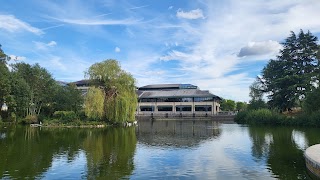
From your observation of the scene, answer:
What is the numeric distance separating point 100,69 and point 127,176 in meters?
33.1

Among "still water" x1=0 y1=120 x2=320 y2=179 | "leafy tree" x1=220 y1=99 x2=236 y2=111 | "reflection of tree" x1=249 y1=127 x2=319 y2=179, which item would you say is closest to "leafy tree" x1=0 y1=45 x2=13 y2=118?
"still water" x1=0 y1=120 x2=320 y2=179

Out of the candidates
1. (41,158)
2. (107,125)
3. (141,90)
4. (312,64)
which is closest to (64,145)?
(41,158)

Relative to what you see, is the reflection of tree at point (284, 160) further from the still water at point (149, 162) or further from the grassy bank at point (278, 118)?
the grassy bank at point (278, 118)

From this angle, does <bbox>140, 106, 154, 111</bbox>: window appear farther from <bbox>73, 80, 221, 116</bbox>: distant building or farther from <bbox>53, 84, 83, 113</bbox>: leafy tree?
<bbox>53, 84, 83, 113</bbox>: leafy tree

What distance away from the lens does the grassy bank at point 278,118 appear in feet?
140

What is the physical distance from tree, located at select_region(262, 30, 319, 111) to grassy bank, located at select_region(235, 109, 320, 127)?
405 cm

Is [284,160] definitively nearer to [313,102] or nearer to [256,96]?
[313,102]

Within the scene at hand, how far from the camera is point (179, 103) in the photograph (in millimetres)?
82875

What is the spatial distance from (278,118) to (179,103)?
3669 centimetres

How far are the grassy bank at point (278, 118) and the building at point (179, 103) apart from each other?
857 inches

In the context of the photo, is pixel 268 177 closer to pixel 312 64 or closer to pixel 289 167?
pixel 289 167

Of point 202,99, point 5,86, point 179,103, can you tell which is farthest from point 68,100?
point 202,99

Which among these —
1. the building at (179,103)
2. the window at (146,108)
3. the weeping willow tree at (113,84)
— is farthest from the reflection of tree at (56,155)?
the window at (146,108)

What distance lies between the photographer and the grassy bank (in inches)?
1674
